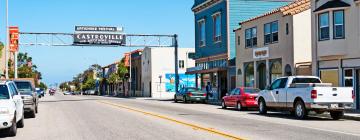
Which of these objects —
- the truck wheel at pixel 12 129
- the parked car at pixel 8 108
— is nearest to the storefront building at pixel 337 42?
the parked car at pixel 8 108

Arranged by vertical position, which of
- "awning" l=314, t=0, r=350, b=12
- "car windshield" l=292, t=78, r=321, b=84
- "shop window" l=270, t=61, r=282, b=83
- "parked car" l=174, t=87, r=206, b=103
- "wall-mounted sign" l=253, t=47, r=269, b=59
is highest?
"awning" l=314, t=0, r=350, b=12

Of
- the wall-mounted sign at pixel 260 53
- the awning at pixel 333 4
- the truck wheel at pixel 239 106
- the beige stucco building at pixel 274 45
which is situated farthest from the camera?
the wall-mounted sign at pixel 260 53

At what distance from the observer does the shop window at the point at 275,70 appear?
36094mm

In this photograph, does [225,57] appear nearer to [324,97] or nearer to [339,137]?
[324,97]

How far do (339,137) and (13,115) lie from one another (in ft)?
29.6

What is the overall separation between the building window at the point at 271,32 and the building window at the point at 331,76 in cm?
691

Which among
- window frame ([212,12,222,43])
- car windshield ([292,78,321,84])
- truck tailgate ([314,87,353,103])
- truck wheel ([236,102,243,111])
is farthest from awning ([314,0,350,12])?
window frame ([212,12,222,43])

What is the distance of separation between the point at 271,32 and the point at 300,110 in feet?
51.1

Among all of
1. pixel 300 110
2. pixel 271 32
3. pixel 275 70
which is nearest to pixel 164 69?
pixel 271 32

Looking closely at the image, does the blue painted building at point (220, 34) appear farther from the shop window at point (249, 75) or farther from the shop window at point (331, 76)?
the shop window at point (331, 76)

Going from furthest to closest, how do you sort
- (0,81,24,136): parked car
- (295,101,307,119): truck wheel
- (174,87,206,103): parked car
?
(174,87,206,103): parked car → (295,101,307,119): truck wheel → (0,81,24,136): parked car

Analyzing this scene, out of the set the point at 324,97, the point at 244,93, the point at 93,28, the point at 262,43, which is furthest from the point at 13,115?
the point at 93,28

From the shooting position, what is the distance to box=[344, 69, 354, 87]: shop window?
27.7 metres

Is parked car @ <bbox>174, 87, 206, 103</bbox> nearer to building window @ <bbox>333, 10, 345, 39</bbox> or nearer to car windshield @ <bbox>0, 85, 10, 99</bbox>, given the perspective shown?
building window @ <bbox>333, 10, 345, 39</bbox>
